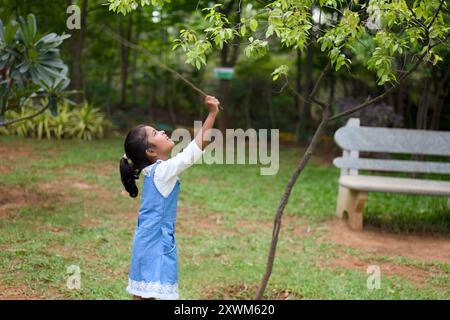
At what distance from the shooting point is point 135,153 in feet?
9.74

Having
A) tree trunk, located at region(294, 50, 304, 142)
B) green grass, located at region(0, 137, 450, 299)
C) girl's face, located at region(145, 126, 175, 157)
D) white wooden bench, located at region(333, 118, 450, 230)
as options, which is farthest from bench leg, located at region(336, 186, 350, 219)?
tree trunk, located at region(294, 50, 304, 142)

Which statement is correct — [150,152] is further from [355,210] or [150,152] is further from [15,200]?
[15,200]

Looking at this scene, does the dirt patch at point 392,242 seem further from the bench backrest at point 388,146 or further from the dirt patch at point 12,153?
the dirt patch at point 12,153

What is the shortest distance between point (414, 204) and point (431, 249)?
5.00 feet

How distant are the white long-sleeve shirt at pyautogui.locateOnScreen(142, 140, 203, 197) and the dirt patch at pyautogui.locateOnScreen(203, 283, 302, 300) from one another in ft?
5.27

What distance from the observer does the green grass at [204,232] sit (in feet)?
14.5

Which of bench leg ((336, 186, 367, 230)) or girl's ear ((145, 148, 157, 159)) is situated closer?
girl's ear ((145, 148, 157, 159))

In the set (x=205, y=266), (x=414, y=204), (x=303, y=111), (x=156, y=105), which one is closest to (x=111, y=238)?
(x=205, y=266)

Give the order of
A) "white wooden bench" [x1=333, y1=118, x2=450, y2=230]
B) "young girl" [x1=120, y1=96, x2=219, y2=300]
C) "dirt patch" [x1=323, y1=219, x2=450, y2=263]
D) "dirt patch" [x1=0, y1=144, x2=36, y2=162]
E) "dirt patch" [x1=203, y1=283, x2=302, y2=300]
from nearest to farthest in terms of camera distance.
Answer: "young girl" [x1=120, y1=96, x2=219, y2=300] < "dirt patch" [x1=203, y1=283, x2=302, y2=300] < "dirt patch" [x1=323, y1=219, x2=450, y2=263] < "white wooden bench" [x1=333, y1=118, x2=450, y2=230] < "dirt patch" [x1=0, y1=144, x2=36, y2=162]

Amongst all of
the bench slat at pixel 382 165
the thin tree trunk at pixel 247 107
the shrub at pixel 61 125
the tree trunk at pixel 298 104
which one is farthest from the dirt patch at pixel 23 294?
the thin tree trunk at pixel 247 107

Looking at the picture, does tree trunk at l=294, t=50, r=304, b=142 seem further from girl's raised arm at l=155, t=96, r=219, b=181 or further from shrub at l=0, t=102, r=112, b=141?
girl's raised arm at l=155, t=96, r=219, b=181

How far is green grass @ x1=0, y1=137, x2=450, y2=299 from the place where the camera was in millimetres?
4410

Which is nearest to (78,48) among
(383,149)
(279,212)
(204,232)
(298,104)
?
(298,104)

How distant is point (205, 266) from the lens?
4.86 metres
